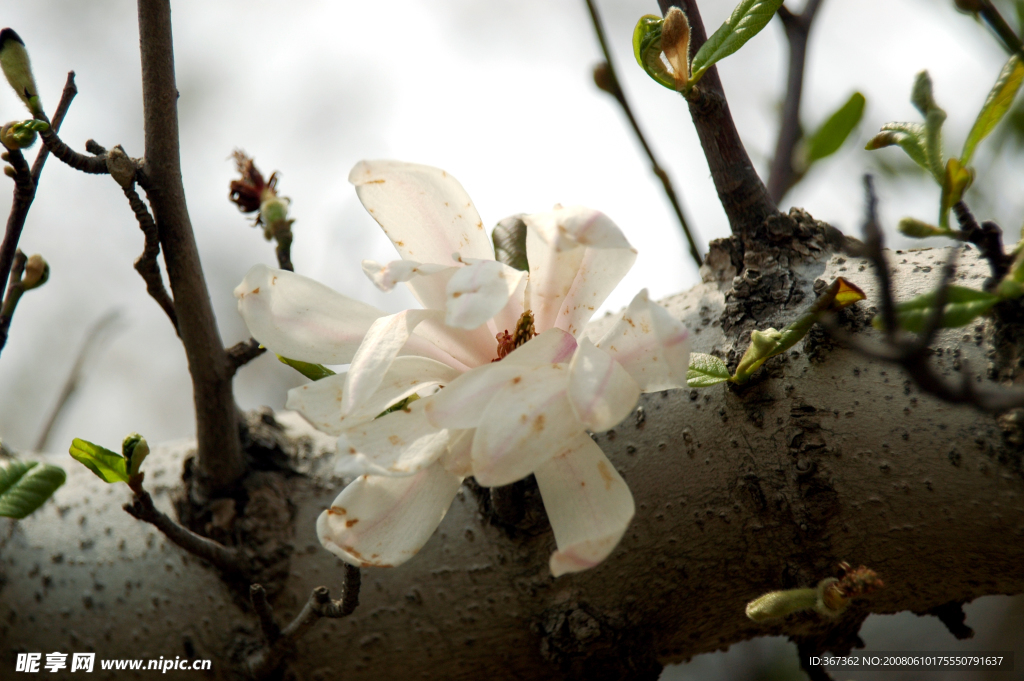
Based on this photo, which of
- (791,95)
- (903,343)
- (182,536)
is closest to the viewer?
(903,343)

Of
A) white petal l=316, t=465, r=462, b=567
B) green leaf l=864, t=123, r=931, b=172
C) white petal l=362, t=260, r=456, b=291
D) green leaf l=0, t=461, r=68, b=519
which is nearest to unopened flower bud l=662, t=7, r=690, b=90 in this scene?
green leaf l=864, t=123, r=931, b=172

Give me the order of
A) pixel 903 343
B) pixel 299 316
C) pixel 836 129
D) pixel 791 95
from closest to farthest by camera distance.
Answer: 1. pixel 903 343
2. pixel 299 316
3. pixel 836 129
4. pixel 791 95

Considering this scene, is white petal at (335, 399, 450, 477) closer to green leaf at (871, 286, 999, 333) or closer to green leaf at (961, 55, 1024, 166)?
green leaf at (871, 286, 999, 333)

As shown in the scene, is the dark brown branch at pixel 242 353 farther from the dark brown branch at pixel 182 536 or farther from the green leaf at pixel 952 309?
the green leaf at pixel 952 309

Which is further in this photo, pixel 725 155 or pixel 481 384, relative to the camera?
pixel 725 155

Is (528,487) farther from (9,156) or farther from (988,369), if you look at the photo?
(9,156)

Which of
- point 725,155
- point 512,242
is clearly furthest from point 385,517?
point 725,155

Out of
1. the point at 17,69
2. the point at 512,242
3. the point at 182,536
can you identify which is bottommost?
the point at 182,536

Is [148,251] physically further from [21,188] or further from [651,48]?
[651,48]
